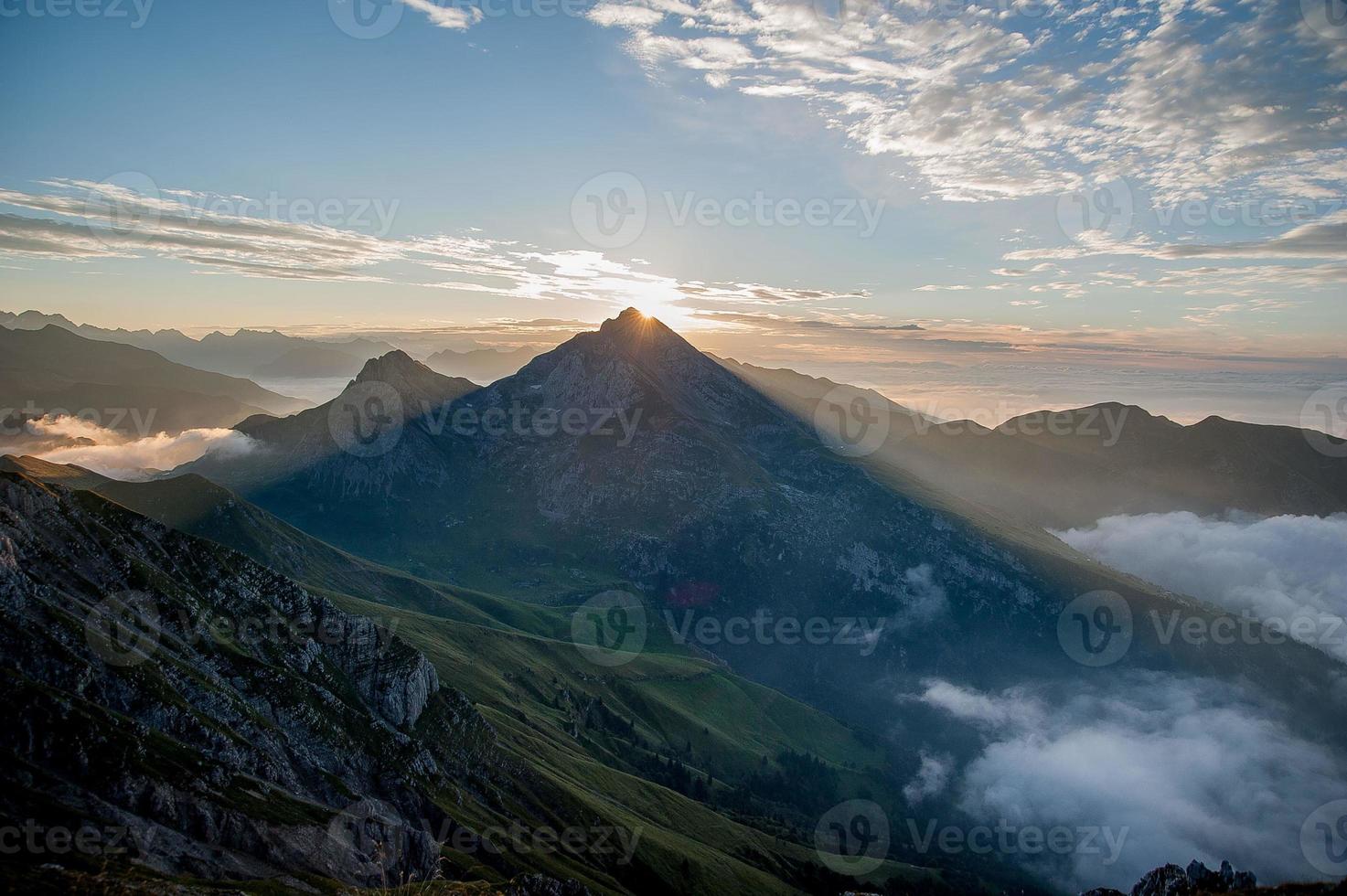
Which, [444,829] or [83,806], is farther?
[444,829]

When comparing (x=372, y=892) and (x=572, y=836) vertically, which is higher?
(x=372, y=892)

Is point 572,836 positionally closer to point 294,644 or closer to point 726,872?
point 726,872

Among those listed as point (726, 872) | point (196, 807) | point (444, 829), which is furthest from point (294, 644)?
point (726, 872)

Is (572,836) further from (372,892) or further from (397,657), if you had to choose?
(372,892)

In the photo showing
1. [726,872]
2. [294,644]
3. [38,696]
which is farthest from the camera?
[726,872]

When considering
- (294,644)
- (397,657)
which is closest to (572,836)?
(397,657)

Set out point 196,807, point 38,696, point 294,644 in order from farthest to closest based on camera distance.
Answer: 1. point 294,644
2. point 196,807
3. point 38,696

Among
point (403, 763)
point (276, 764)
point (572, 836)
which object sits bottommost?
point (572, 836)
